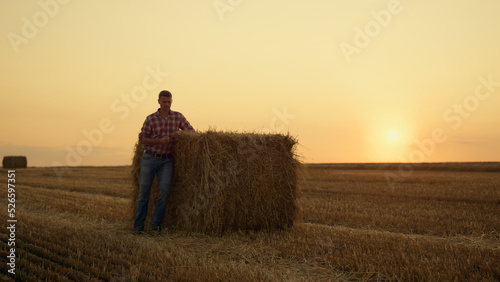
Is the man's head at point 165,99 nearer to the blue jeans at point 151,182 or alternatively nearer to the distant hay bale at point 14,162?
the blue jeans at point 151,182

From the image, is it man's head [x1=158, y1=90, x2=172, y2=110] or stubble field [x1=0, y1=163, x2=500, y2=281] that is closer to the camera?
stubble field [x1=0, y1=163, x2=500, y2=281]

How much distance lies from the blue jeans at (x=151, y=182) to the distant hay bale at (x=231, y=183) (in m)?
0.18

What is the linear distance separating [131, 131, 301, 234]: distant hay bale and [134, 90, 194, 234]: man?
0.19 metres

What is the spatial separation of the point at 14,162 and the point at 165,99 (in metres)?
29.8

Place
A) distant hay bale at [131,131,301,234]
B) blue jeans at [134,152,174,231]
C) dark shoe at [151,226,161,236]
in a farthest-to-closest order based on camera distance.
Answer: blue jeans at [134,152,174,231]
dark shoe at [151,226,161,236]
distant hay bale at [131,131,301,234]

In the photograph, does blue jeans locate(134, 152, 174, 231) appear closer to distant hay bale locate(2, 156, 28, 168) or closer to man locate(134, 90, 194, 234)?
man locate(134, 90, 194, 234)

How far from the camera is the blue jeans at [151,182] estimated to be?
22.0 ft

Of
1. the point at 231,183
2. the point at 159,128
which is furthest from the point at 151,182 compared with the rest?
the point at 231,183

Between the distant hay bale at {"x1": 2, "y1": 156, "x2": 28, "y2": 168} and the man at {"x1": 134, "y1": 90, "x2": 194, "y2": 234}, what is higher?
the distant hay bale at {"x1": 2, "y1": 156, "x2": 28, "y2": 168}

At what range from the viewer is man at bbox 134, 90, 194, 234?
6.64 metres

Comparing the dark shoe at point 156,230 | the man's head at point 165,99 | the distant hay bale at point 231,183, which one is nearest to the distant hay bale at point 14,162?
the distant hay bale at point 231,183

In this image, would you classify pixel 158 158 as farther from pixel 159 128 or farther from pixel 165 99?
pixel 165 99

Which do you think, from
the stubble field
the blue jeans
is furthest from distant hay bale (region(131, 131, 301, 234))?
the stubble field

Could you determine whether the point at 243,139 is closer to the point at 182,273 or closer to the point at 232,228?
the point at 232,228
